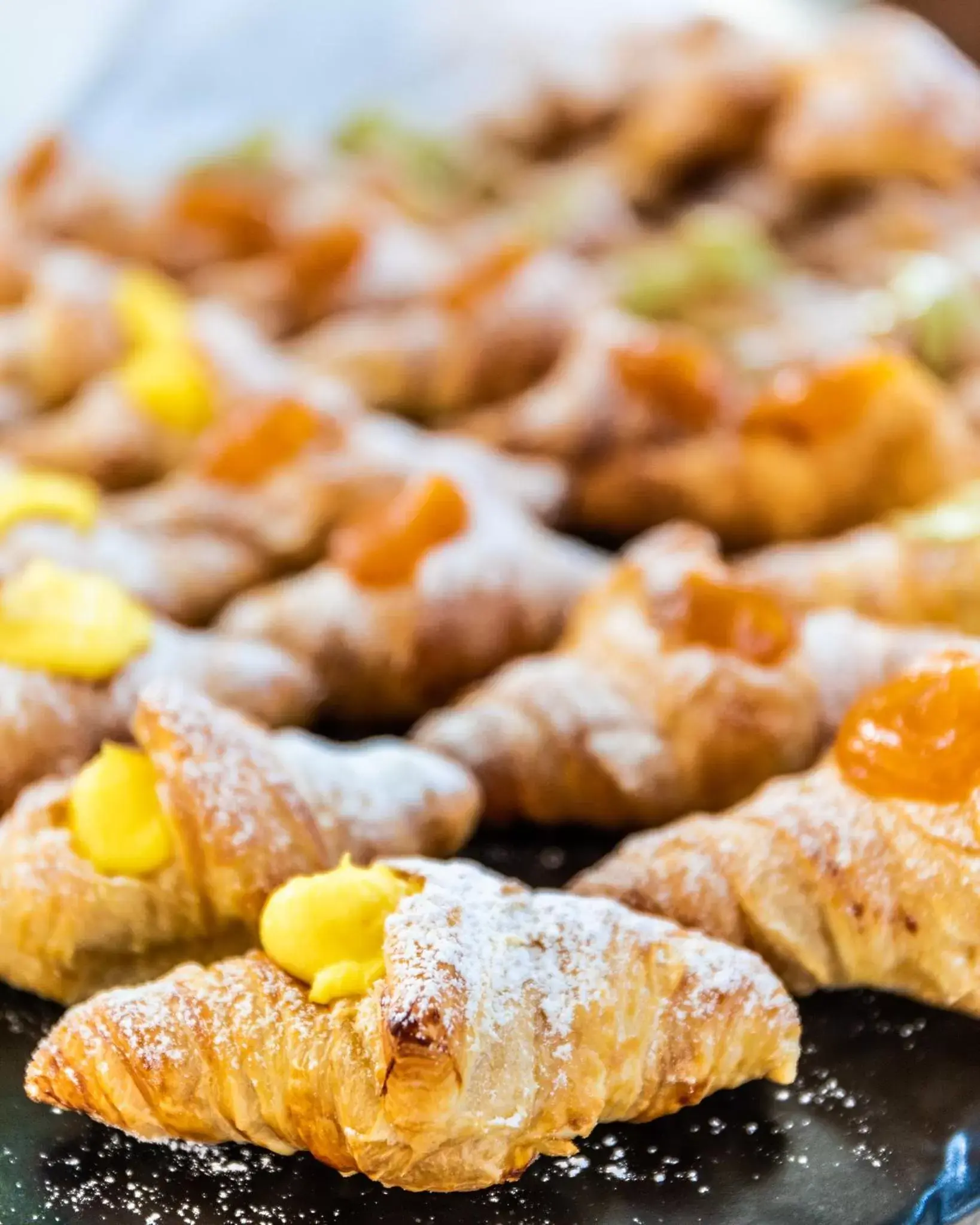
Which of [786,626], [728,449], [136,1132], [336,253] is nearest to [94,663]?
[136,1132]

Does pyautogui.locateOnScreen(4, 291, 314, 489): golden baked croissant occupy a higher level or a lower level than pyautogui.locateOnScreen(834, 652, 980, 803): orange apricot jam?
lower

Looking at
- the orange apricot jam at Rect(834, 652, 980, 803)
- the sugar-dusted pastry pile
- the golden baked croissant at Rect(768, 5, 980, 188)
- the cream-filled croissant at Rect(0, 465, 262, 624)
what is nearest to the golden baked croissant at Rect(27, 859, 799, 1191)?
the sugar-dusted pastry pile

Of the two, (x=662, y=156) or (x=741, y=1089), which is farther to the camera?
(x=662, y=156)

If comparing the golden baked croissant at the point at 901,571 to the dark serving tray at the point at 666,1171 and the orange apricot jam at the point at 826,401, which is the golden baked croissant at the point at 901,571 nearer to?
the orange apricot jam at the point at 826,401

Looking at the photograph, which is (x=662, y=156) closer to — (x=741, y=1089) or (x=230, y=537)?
(x=230, y=537)

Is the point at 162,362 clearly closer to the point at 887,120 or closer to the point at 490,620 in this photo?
the point at 490,620

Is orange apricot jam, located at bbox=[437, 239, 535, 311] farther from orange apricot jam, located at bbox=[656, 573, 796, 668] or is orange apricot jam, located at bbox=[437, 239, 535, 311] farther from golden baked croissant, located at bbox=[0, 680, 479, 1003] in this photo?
golden baked croissant, located at bbox=[0, 680, 479, 1003]
